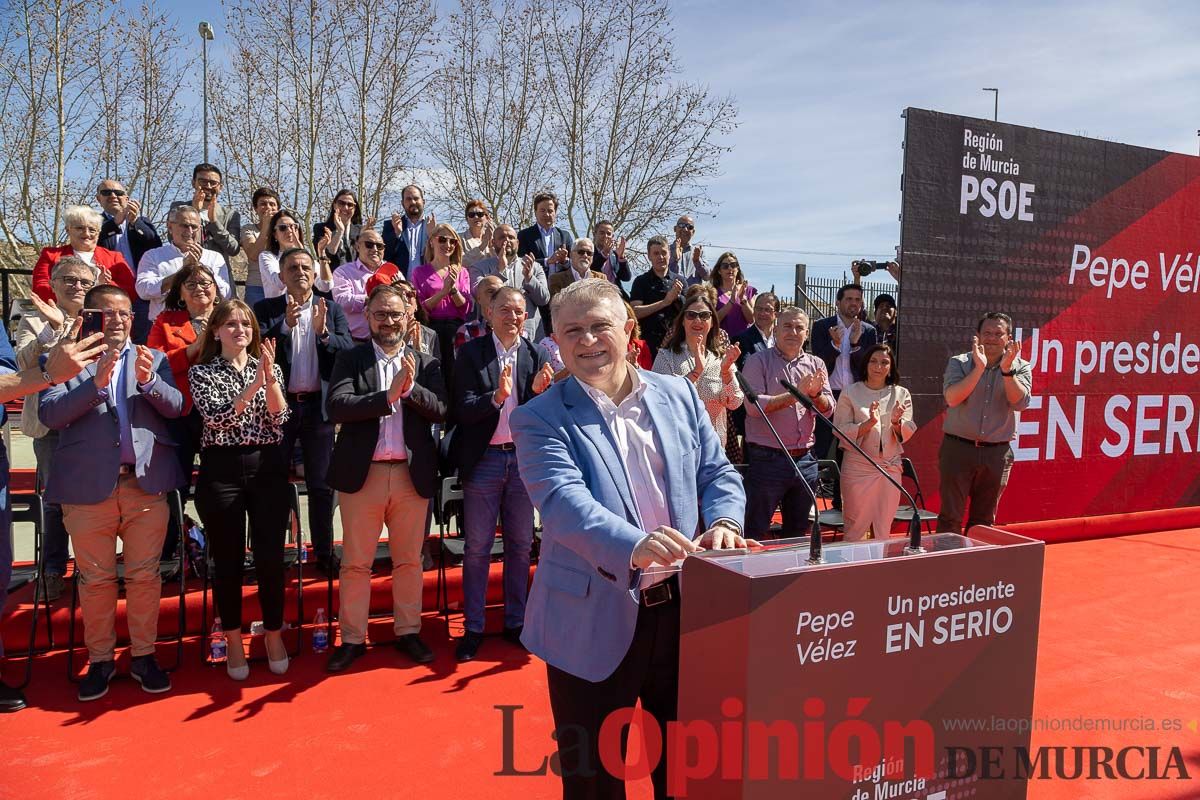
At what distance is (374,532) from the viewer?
4242 millimetres

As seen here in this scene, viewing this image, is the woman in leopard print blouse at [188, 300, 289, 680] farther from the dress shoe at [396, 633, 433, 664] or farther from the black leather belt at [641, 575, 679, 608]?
the black leather belt at [641, 575, 679, 608]

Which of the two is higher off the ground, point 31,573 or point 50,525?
point 50,525

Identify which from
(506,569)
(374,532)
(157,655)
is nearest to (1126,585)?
(506,569)

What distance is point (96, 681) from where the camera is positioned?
375cm

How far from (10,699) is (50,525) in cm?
121

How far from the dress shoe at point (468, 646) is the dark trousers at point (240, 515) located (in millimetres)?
920

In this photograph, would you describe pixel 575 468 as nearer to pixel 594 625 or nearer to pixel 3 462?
pixel 594 625


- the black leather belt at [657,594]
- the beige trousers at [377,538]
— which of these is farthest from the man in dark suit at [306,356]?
the black leather belt at [657,594]

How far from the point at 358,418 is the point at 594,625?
2.43 m

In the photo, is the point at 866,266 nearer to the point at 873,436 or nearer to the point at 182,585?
the point at 873,436

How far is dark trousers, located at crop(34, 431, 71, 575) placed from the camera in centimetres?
433

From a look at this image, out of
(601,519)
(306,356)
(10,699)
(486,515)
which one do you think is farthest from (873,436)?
(10,699)

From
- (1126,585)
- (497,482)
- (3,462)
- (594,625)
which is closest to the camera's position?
(594,625)

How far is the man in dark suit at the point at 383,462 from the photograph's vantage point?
412 centimetres
